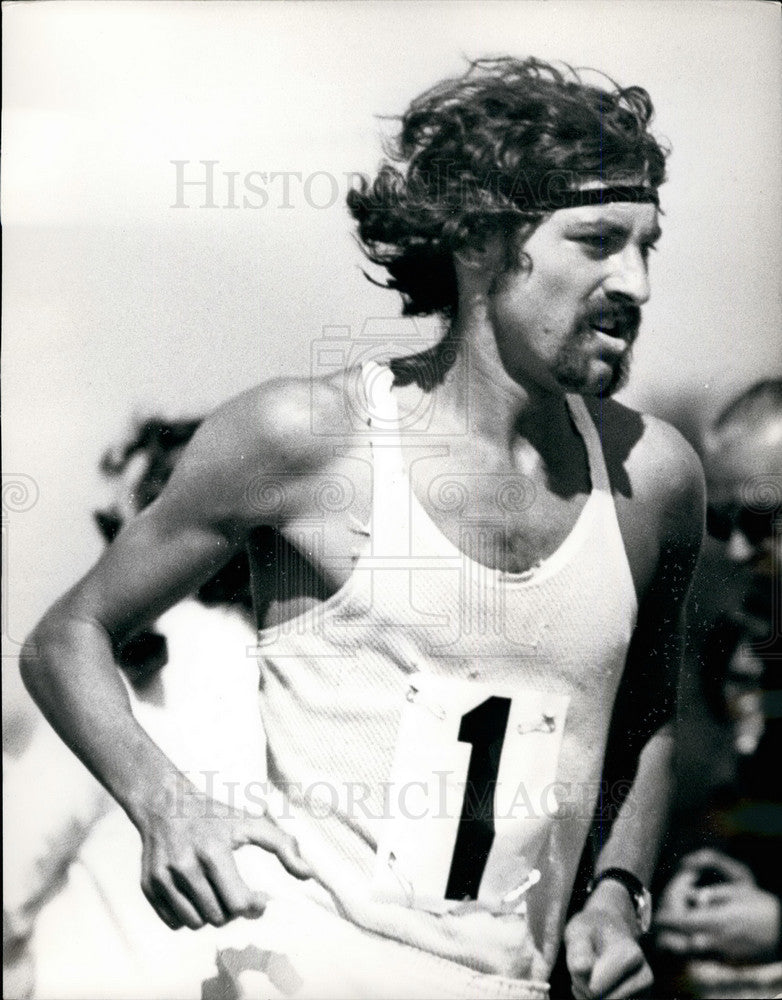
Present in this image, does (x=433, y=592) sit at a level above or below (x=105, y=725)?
above

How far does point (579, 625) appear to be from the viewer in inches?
92.0

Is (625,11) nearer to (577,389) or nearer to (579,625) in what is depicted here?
(577,389)

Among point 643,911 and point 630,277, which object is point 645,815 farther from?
point 630,277

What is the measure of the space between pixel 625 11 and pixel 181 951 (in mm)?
1784

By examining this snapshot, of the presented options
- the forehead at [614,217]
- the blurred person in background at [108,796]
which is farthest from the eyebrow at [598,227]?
the blurred person in background at [108,796]

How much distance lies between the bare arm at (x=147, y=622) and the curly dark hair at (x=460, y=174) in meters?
0.32

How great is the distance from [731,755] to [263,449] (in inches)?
38.5

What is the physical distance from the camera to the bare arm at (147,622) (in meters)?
2.30

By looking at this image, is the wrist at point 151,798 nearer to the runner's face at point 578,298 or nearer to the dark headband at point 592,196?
the runner's face at point 578,298

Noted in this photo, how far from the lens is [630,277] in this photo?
235 centimetres

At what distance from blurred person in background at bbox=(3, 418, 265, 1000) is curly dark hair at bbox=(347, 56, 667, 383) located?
0.45 meters

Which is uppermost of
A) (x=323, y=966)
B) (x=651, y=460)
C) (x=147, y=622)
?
(x=651, y=460)

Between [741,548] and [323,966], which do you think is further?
[741,548]

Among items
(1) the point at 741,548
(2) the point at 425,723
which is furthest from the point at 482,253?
(2) the point at 425,723
